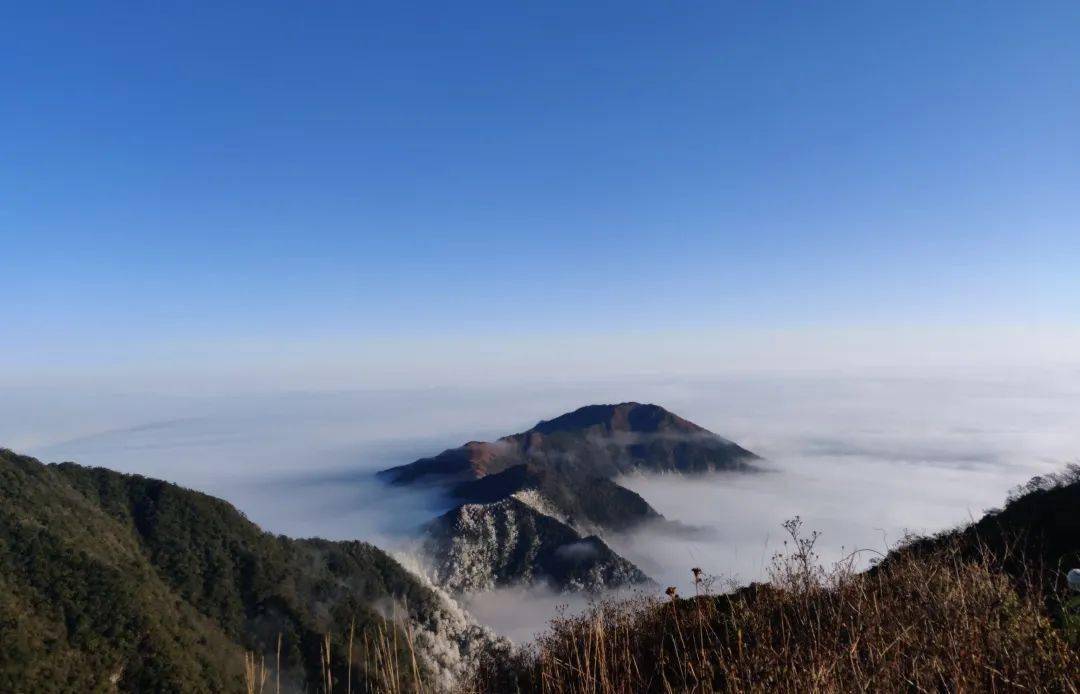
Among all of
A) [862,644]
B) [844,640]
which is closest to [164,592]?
[844,640]

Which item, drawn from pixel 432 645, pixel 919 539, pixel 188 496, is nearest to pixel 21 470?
pixel 188 496

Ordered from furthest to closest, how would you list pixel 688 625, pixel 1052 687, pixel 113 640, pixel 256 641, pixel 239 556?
pixel 239 556
pixel 256 641
pixel 113 640
pixel 688 625
pixel 1052 687

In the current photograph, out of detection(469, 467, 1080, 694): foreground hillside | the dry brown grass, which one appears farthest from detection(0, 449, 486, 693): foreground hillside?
the dry brown grass

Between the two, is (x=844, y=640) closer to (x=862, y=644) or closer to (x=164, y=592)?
(x=862, y=644)

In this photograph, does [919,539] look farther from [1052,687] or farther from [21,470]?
[21,470]

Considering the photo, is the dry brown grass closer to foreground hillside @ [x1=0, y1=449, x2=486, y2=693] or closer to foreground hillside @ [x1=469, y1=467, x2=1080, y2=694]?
foreground hillside @ [x1=469, y1=467, x2=1080, y2=694]

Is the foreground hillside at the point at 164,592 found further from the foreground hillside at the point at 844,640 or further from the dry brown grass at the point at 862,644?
the dry brown grass at the point at 862,644
